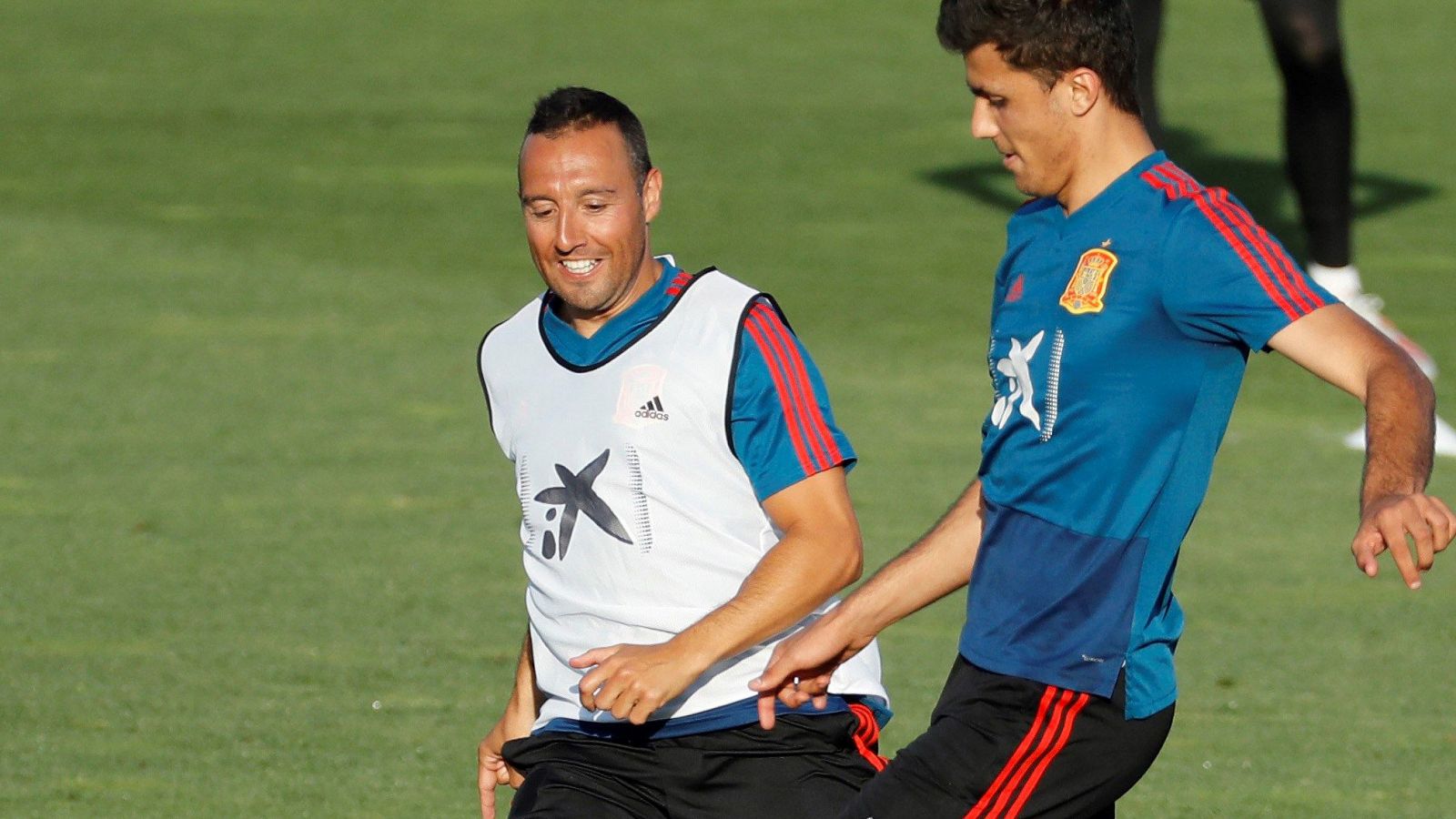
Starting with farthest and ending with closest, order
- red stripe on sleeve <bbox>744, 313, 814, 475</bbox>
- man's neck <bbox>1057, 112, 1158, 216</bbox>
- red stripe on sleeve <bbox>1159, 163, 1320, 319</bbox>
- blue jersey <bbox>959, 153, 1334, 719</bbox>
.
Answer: red stripe on sleeve <bbox>744, 313, 814, 475</bbox> < man's neck <bbox>1057, 112, 1158, 216</bbox> < blue jersey <bbox>959, 153, 1334, 719</bbox> < red stripe on sleeve <bbox>1159, 163, 1320, 319</bbox>

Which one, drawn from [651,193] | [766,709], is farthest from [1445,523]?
[651,193]

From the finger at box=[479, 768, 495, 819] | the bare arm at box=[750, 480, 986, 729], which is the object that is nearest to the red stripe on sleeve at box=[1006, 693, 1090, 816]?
the bare arm at box=[750, 480, 986, 729]

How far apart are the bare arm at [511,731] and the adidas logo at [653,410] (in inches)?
20.3

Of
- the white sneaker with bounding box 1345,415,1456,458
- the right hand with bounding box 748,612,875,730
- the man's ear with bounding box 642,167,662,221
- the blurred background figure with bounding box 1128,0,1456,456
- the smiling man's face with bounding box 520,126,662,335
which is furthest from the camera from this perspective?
the blurred background figure with bounding box 1128,0,1456,456

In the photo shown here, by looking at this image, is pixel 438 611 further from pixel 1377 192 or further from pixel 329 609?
pixel 1377 192

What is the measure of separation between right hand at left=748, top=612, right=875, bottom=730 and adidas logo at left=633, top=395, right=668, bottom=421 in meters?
0.49

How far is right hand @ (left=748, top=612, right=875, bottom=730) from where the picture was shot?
3.63m

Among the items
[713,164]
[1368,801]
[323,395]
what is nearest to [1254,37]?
[713,164]

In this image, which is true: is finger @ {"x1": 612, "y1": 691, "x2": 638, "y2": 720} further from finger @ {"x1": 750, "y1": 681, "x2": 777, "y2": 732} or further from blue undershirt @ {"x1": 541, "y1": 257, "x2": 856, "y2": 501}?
blue undershirt @ {"x1": 541, "y1": 257, "x2": 856, "y2": 501}

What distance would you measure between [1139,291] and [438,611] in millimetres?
3639

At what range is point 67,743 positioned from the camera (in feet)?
18.2

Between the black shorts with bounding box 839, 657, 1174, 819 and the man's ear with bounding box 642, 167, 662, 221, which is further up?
the man's ear with bounding box 642, 167, 662, 221

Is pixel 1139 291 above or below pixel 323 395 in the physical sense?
above

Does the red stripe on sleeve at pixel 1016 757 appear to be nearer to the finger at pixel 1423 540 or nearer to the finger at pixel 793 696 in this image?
the finger at pixel 793 696
